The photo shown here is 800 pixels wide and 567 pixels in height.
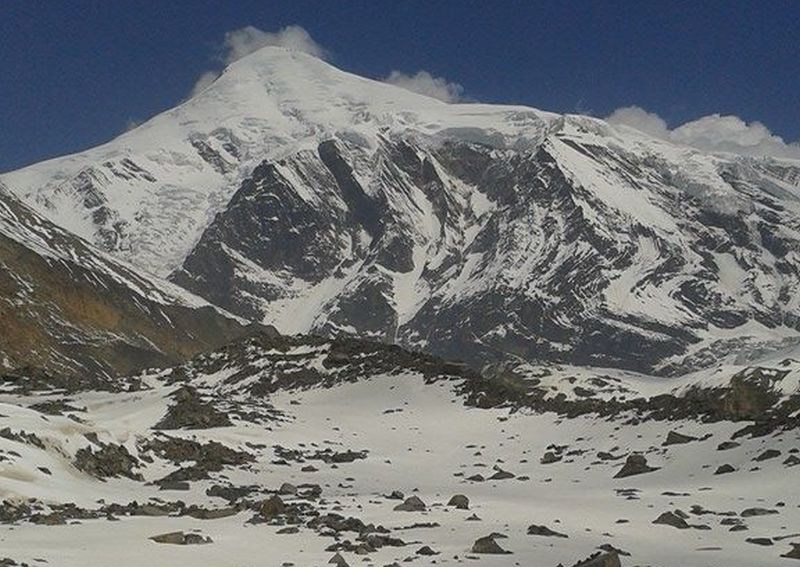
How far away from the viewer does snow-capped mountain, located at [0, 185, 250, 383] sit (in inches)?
4705

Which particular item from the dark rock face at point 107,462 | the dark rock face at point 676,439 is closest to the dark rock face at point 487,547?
the dark rock face at point 107,462

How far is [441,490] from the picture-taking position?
29.7 m

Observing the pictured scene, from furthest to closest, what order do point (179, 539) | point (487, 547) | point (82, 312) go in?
point (82, 312)
point (179, 539)
point (487, 547)

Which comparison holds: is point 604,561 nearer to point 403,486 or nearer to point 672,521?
point 672,521

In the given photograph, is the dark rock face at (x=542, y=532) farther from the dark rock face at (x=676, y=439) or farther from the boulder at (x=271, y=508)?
the dark rock face at (x=676, y=439)

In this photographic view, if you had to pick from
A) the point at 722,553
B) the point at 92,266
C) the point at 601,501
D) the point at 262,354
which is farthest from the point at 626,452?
the point at 92,266

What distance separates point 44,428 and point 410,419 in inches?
1018

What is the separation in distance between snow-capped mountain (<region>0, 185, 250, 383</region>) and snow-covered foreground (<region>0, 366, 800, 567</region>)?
66154mm

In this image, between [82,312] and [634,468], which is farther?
[82,312]

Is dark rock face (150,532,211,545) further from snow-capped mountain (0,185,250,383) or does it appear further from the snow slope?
snow-capped mountain (0,185,250,383)

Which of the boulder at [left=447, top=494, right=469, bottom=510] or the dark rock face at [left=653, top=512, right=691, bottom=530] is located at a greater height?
the boulder at [left=447, top=494, right=469, bottom=510]

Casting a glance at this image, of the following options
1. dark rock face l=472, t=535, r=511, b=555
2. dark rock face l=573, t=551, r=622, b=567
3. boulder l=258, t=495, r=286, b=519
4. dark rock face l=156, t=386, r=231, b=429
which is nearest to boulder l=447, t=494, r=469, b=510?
boulder l=258, t=495, r=286, b=519

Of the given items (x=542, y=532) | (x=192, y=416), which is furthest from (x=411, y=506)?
(x=192, y=416)

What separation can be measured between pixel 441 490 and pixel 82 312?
118407 mm
